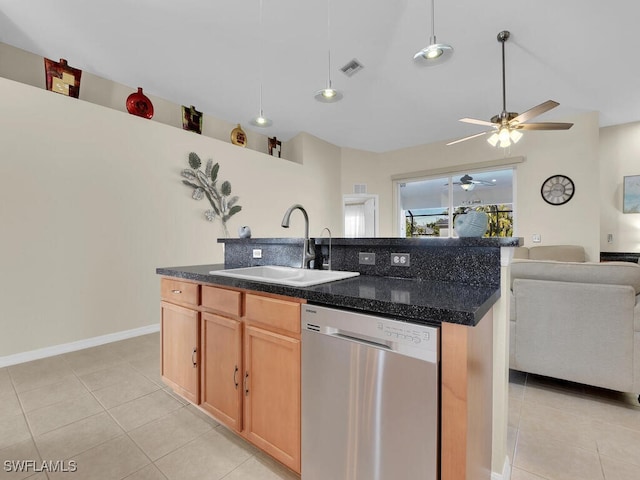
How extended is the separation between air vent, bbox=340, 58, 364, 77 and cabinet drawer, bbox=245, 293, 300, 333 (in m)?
3.33

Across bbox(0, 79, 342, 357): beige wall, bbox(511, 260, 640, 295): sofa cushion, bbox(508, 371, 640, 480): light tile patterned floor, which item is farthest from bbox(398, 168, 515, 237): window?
bbox(0, 79, 342, 357): beige wall

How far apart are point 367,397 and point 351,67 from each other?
3.77 meters

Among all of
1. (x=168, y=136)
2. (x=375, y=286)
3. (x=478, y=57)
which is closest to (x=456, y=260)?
(x=375, y=286)

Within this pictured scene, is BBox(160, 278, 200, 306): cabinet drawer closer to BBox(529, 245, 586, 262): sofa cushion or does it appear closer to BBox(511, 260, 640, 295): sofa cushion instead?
BBox(511, 260, 640, 295): sofa cushion

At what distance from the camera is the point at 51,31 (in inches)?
112

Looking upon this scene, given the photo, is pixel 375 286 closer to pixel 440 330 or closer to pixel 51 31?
pixel 440 330

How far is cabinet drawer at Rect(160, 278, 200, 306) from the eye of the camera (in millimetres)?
1717

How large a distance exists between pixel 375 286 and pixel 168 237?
3278 millimetres

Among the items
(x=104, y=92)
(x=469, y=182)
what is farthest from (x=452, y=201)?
(x=104, y=92)

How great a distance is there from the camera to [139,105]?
11.5 ft

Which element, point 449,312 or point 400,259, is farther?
point 400,259

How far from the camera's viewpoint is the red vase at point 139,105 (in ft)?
11.4

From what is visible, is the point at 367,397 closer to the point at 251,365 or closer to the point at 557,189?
the point at 251,365

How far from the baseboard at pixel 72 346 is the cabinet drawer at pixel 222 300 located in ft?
7.66
